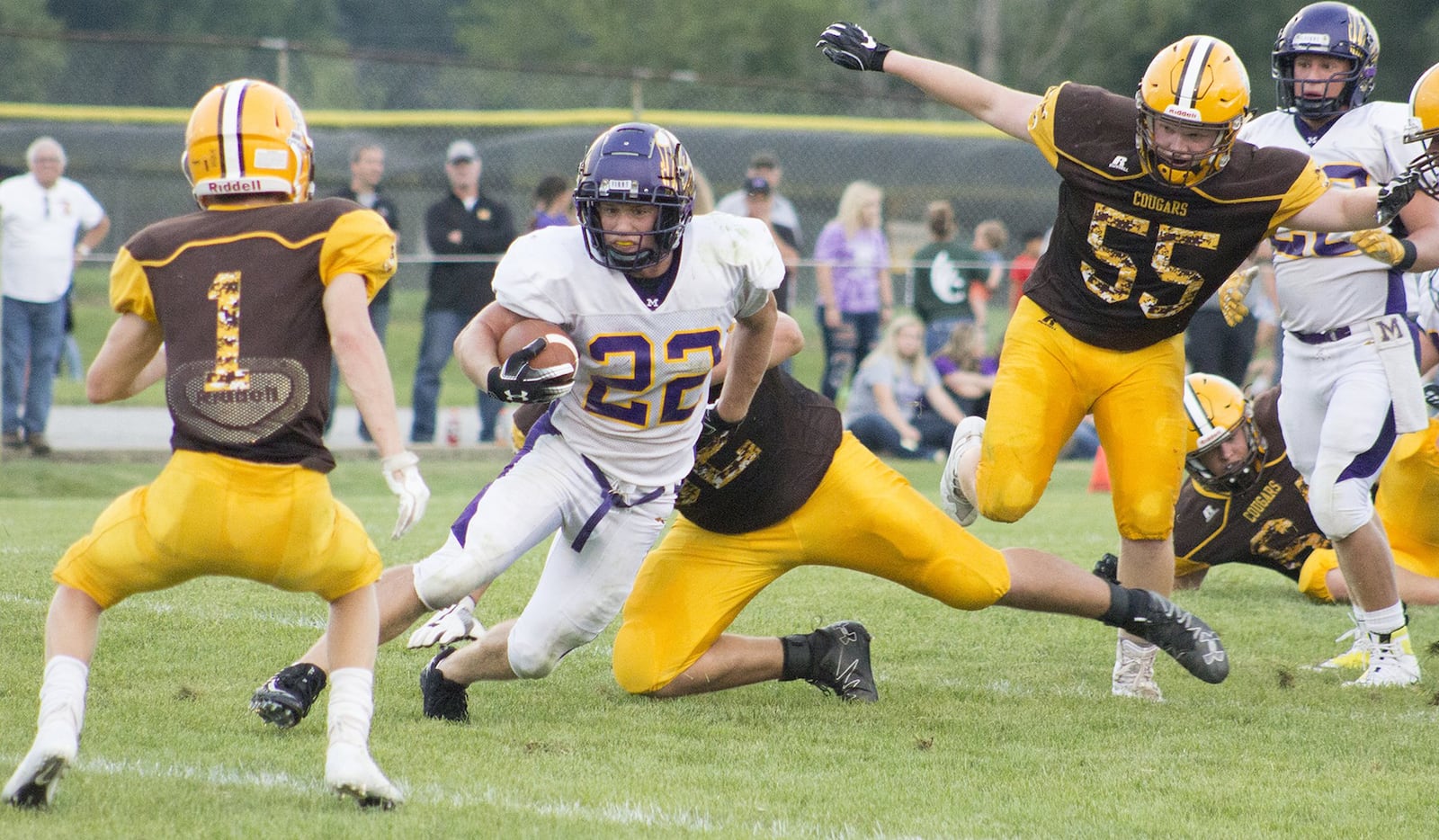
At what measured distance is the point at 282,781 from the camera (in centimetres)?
348

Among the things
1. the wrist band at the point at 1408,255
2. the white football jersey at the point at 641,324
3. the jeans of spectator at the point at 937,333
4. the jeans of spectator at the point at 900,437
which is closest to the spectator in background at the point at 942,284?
the jeans of spectator at the point at 937,333

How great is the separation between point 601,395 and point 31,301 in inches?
285

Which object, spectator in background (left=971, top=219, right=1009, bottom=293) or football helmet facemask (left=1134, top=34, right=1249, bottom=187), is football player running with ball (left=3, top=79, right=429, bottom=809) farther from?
spectator in background (left=971, top=219, right=1009, bottom=293)

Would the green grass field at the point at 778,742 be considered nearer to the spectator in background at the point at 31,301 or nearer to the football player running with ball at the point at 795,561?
the football player running with ball at the point at 795,561

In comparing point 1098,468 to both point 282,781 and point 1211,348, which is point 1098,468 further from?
point 282,781

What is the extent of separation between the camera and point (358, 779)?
3.22 m

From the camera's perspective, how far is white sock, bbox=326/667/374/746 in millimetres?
3301

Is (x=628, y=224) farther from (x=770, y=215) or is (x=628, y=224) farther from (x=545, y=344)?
(x=770, y=215)

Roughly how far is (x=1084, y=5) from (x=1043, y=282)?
103 feet

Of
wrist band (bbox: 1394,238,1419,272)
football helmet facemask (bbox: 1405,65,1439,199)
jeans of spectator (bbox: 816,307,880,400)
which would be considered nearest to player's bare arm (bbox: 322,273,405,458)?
football helmet facemask (bbox: 1405,65,1439,199)

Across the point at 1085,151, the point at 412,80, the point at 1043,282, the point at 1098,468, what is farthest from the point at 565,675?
the point at 412,80

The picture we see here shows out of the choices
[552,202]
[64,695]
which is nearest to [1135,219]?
[64,695]

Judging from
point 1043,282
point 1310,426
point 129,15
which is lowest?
point 129,15

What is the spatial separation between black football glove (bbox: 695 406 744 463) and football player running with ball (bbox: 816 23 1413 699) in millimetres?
797
